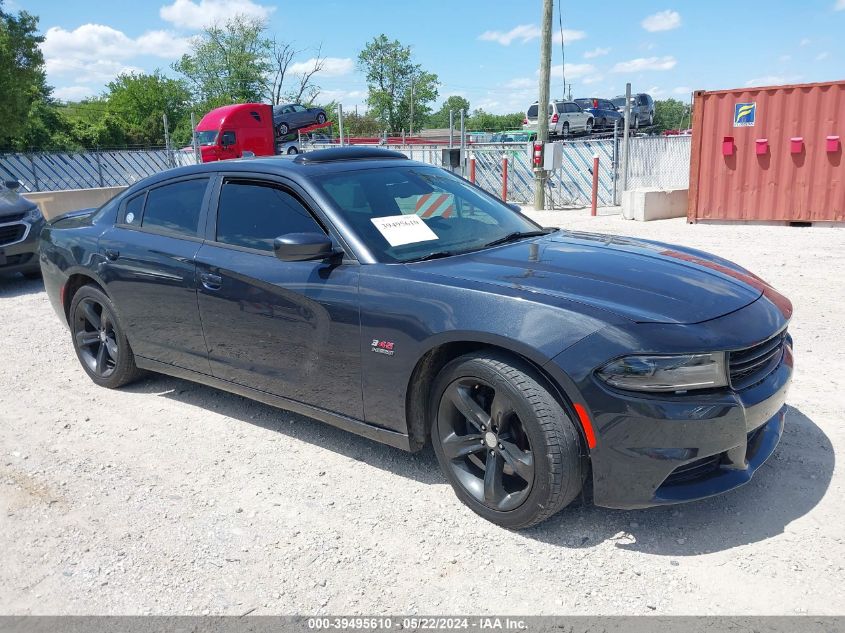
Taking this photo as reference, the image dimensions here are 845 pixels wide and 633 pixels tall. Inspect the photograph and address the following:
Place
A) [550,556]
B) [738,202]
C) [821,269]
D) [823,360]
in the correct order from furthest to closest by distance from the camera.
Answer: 1. [738,202]
2. [821,269]
3. [823,360]
4. [550,556]

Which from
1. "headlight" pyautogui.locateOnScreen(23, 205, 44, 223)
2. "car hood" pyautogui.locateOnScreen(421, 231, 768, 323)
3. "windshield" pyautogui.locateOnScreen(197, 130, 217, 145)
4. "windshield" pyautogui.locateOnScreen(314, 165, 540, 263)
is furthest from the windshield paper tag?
Answer: "windshield" pyautogui.locateOnScreen(197, 130, 217, 145)

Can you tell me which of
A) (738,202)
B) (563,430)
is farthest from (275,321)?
(738,202)

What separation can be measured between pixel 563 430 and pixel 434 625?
886 mm

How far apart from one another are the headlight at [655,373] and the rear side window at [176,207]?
272cm

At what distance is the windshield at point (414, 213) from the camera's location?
11.7ft

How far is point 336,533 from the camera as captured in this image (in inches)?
123

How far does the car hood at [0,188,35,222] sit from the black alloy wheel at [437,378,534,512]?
7851 millimetres

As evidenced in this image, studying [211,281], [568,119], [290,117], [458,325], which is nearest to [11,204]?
[211,281]

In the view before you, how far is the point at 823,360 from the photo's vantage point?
5.09 meters

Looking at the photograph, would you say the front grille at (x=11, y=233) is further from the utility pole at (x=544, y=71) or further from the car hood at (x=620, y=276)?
the utility pole at (x=544, y=71)

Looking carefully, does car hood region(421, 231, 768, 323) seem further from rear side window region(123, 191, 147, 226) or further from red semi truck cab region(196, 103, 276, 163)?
red semi truck cab region(196, 103, 276, 163)

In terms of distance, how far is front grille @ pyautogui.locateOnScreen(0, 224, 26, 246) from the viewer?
867 centimetres

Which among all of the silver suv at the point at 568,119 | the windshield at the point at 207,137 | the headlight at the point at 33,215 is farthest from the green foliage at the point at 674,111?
the headlight at the point at 33,215

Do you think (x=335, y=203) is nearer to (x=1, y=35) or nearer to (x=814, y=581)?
(x=814, y=581)
